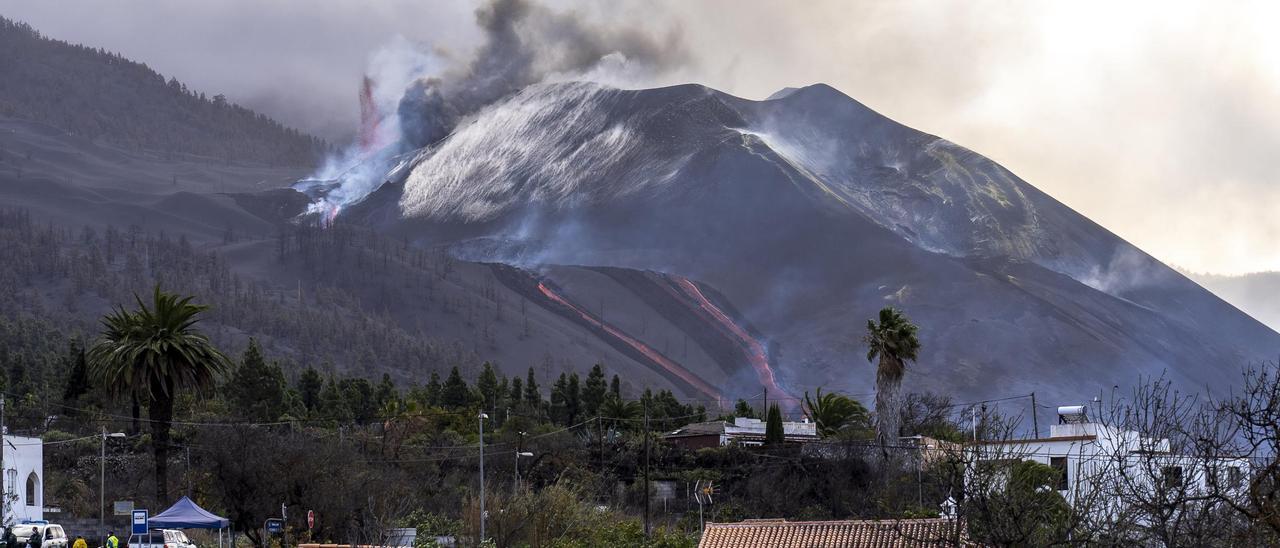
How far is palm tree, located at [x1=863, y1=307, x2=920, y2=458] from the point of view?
9325 centimetres

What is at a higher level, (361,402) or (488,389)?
(488,389)

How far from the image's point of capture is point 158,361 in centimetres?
6250

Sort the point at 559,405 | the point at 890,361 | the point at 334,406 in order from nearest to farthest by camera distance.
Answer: the point at 890,361
the point at 334,406
the point at 559,405

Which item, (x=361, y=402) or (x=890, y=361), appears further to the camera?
(x=361, y=402)

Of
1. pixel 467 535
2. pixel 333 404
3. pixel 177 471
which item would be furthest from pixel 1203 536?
pixel 333 404

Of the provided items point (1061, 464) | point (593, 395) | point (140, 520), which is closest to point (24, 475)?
point (140, 520)

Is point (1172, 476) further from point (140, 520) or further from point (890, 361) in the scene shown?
point (890, 361)

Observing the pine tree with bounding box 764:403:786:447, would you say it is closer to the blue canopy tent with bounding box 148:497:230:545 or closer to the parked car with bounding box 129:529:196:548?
the parked car with bounding box 129:529:196:548

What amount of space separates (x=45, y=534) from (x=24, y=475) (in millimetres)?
19698

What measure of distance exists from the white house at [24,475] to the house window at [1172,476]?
2162 inches

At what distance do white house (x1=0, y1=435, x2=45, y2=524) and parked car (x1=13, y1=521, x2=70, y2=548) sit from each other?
12.0 metres

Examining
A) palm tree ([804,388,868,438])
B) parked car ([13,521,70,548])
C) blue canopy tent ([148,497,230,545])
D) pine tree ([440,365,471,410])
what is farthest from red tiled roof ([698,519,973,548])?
pine tree ([440,365,471,410])

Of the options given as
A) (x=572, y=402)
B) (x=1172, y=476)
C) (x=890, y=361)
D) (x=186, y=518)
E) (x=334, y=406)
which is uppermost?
(x=890, y=361)

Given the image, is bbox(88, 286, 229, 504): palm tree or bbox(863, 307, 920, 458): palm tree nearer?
bbox(88, 286, 229, 504): palm tree
